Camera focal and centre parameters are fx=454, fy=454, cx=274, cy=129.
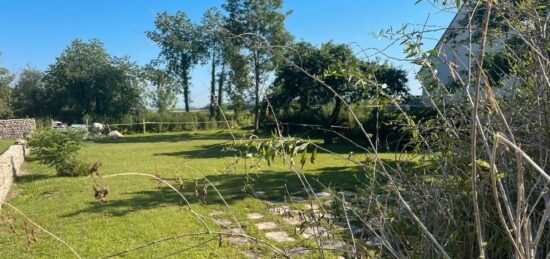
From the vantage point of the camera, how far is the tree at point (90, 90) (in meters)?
32.6

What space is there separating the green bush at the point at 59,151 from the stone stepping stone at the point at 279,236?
634 centimetres

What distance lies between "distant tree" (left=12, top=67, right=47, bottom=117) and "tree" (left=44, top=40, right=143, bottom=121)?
2.94 ft

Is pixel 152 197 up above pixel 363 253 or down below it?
below

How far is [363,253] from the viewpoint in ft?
6.01

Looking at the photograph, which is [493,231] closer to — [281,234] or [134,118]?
[281,234]

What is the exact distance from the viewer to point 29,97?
34594 mm

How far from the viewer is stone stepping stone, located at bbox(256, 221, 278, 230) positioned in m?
5.27

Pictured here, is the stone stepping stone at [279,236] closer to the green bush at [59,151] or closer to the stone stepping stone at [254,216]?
the stone stepping stone at [254,216]

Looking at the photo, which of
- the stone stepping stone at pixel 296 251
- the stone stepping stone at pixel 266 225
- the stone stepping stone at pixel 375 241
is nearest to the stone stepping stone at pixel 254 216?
the stone stepping stone at pixel 266 225

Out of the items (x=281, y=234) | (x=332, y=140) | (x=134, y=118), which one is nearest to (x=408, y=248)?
(x=281, y=234)

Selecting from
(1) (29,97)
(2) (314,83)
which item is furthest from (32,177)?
(1) (29,97)

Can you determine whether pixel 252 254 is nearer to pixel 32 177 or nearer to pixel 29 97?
pixel 32 177

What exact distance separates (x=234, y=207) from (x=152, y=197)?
1.62m

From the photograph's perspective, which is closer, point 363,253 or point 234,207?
point 363,253
